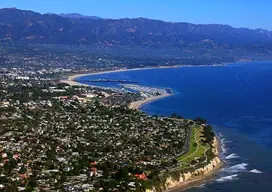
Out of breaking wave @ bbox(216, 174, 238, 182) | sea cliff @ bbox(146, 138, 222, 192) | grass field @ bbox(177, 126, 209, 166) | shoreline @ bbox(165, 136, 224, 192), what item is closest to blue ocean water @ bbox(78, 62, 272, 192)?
breaking wave @ bbox(216, 174, 238, 182)

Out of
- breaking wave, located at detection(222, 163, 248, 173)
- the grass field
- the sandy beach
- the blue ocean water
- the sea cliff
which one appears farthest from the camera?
the sandy beach

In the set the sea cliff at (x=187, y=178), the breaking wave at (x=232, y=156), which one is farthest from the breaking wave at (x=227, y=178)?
the breaking wave at (x=232, y=156)

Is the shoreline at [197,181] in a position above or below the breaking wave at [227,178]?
below

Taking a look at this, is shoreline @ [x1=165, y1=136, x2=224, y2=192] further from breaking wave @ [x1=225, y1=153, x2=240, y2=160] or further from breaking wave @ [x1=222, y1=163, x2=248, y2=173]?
breaking wave @ [x1=225, y1=153, x2=240, y2=160]

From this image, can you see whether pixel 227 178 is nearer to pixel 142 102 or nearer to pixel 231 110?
pixel 231 110

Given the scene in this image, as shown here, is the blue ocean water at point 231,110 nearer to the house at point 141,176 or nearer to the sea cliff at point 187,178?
the sea cliff at point 187,178

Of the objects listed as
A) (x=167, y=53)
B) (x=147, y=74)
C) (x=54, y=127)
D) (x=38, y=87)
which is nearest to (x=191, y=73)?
(x=147, y=74)

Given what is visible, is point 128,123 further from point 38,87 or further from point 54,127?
point 38,87

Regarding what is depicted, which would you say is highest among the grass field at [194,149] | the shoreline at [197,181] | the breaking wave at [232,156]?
the grass field at [194,149]
